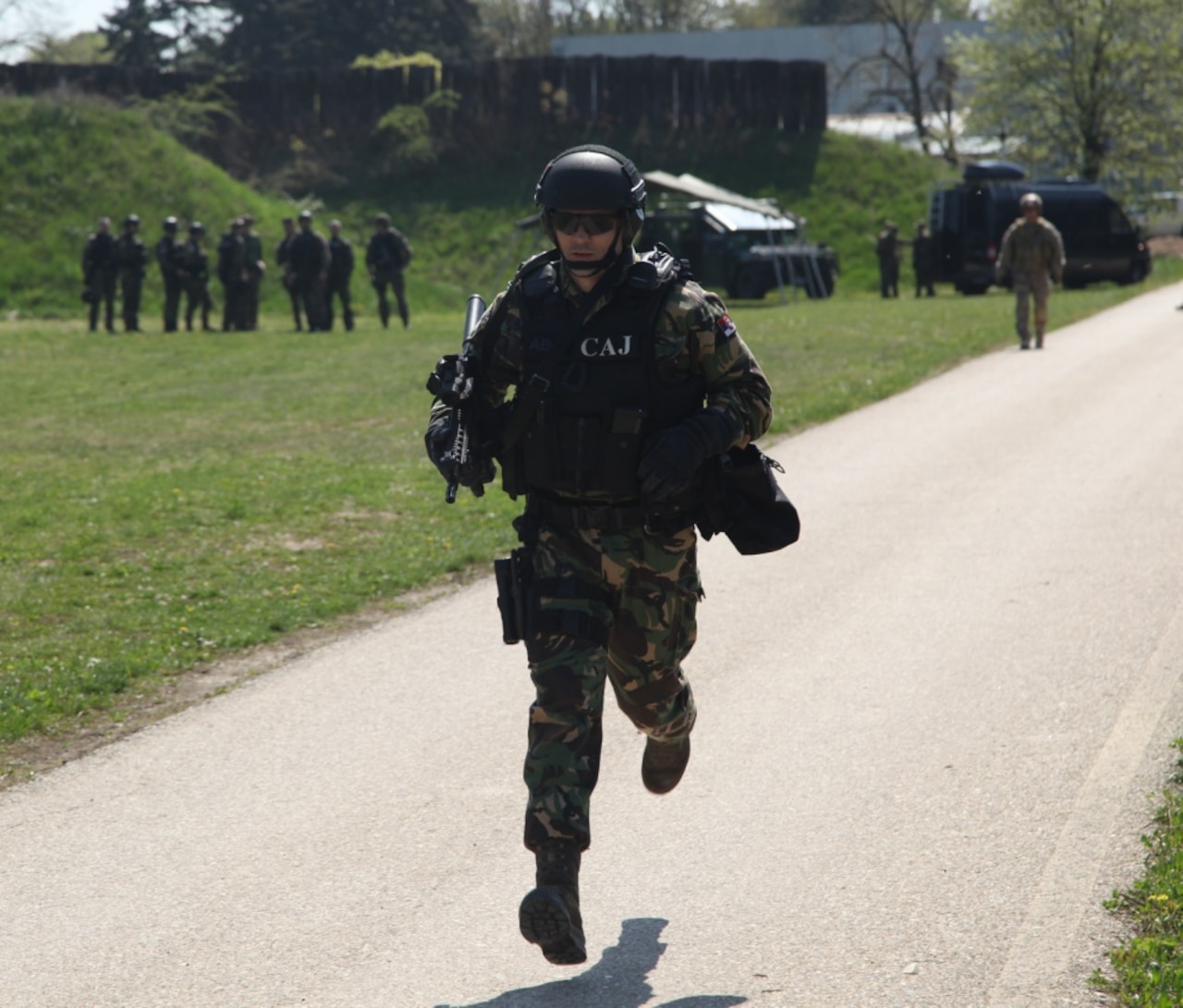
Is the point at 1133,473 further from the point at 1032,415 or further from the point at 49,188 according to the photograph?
the point at 49,188

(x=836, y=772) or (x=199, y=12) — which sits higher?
(x=199, y=12)

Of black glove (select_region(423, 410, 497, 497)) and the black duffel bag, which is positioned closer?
black glove (select_region(423, 410, 497, 497))

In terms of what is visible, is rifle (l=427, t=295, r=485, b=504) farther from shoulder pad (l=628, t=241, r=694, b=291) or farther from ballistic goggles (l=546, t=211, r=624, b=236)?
shoulder pad (l=628, t=241, r=694, b=291)

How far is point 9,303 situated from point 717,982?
3219 centimetres

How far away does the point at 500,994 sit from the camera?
388 cm

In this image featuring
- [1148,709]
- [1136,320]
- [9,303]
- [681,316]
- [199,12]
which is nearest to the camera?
[681,316]

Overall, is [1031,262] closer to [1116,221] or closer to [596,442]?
[1116,221]

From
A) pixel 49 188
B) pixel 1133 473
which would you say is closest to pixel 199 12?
pixel 49 188

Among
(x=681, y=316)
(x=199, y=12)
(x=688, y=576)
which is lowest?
(x=688, y=576)

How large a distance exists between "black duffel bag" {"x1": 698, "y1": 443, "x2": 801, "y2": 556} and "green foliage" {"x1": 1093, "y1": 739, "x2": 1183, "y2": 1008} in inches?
50.4

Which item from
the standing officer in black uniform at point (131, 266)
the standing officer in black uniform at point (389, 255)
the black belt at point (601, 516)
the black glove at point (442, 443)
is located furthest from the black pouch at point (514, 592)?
the standing officer in black uniform at point (131, 266)

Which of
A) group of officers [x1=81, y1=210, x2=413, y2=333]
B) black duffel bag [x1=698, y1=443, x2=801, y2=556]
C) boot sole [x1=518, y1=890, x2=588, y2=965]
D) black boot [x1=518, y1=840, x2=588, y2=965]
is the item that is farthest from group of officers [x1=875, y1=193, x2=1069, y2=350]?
boot sole [x1=518, y1=890, x2=588, y2=965]

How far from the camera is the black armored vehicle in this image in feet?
113

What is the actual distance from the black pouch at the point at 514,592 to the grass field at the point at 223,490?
273 cm
